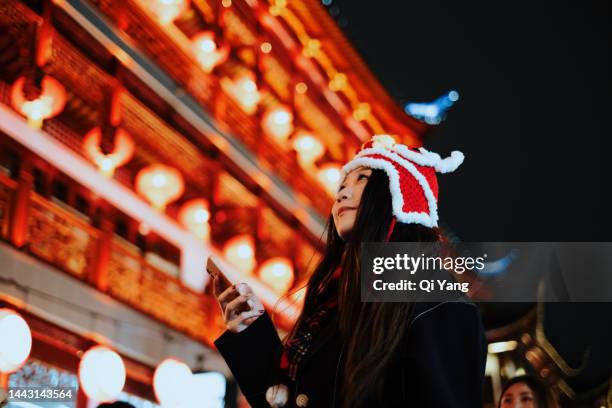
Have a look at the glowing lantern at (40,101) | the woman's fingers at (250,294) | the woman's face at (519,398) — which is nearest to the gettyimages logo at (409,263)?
the woman's fingers at (250,294)

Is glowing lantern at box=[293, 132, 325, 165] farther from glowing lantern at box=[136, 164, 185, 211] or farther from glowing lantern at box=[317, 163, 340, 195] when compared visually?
glowing lantern at box=[136, 164, 185, 211]

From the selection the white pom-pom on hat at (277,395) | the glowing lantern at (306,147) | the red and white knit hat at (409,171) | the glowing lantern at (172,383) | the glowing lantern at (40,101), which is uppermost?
the glowing lantern at (306,147)

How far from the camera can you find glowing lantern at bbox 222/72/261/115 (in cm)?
964

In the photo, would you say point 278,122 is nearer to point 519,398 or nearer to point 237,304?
point 519,398

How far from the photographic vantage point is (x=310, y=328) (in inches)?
81.7

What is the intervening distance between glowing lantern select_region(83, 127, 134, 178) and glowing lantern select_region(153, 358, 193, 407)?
185 centimetres

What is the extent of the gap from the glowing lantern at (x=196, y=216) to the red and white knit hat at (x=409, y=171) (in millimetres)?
6216

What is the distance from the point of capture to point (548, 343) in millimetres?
15844

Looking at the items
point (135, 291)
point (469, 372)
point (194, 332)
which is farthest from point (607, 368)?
point (469, 372)

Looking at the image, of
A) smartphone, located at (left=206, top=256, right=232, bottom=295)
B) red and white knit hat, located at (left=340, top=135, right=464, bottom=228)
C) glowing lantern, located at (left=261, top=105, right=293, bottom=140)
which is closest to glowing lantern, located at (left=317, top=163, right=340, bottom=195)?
glowing lantern, located at (left=261, top=105, right=293, bottom=140)

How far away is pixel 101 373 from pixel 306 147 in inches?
217

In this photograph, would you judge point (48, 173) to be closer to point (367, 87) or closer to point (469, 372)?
point (469, 372)

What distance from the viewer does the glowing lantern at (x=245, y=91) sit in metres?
9.64

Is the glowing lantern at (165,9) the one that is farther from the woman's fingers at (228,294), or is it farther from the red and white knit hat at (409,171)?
the woman's fingers at (228,294)
